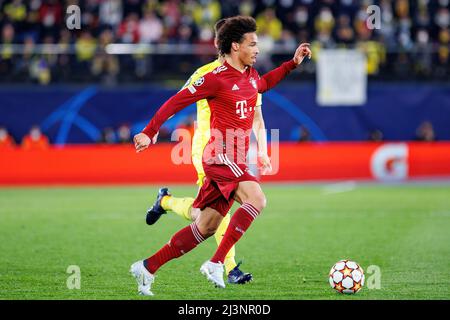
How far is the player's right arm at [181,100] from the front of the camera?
24.2 feet

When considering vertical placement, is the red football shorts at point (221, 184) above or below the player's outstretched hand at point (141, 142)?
below

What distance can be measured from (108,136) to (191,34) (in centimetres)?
380

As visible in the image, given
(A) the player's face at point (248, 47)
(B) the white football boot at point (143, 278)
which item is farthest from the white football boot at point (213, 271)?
(A) the player's face at point (248, 47)

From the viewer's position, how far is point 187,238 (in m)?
7.77

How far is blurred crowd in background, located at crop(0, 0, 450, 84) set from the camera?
2256cm

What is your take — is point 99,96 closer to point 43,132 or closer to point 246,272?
point 43,132

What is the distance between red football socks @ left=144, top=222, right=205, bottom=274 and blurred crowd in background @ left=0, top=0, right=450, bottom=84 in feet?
48.8

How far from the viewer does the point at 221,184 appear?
773 cm

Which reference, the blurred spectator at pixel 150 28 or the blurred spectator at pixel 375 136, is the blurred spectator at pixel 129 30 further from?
the blurred spectator at pixel 375 136

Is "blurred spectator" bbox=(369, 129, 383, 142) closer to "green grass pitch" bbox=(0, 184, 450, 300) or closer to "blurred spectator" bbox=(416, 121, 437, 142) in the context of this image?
"blurred spectator" bbox=(416, 121, 437, 142)

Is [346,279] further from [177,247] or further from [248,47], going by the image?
[248,47]

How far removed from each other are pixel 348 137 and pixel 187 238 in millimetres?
16157

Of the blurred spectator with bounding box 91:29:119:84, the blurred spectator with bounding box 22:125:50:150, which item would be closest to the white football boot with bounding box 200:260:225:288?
the blurred spectator with bounding box 22:125:50:150
